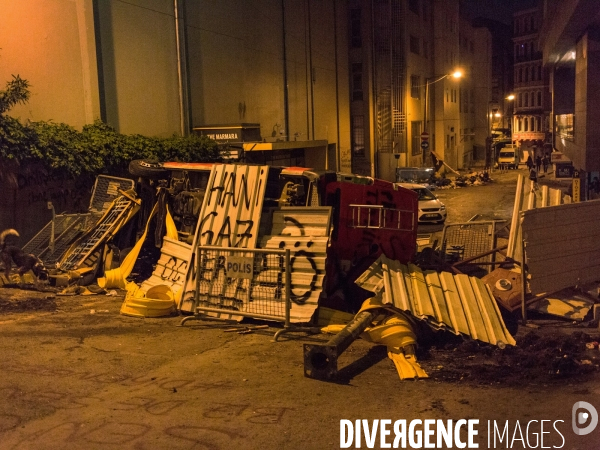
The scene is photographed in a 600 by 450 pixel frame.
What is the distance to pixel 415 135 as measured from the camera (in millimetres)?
47688

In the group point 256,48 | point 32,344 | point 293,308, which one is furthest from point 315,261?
point 256,48

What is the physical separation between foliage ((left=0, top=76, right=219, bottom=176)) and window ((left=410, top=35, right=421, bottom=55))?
31.4 metres

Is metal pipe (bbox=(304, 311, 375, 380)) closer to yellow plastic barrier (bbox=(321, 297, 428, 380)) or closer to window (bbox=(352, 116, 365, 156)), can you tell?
yellow plastic barrier (bbox=(321, 297, 428, 380))

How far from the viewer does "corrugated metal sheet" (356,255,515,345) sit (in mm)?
7872

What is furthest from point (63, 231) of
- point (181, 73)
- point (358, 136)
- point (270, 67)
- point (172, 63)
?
point (358, 136)

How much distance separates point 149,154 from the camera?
1733 cm

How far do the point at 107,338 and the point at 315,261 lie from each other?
291 centimetres

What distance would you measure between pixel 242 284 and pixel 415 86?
4146 cm

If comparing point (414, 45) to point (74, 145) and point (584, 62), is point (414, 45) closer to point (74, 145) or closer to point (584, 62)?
point (584, 62)

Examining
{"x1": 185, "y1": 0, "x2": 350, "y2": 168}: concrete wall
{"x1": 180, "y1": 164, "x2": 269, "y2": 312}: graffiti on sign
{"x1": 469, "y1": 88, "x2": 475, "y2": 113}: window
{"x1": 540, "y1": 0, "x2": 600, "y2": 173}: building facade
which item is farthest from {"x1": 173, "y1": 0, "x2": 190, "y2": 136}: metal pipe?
{"x1": 469, "y1": 88, "x2": 475, "y2": 113}: window

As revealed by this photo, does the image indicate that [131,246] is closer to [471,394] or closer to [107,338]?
[107,338]

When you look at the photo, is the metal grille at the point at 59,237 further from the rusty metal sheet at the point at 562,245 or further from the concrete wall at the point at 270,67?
the concrete wall at the point at 270,67

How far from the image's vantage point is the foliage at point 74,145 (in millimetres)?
12602

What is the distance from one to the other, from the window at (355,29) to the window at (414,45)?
674 cm
